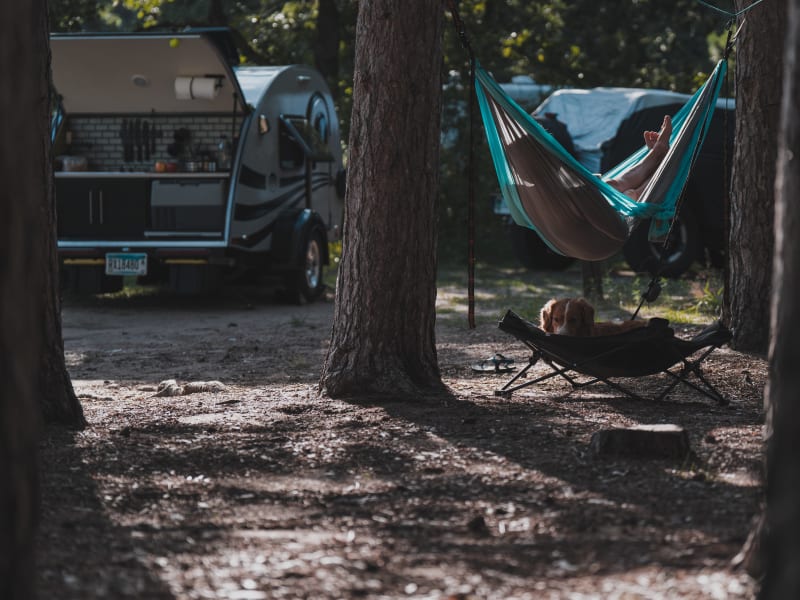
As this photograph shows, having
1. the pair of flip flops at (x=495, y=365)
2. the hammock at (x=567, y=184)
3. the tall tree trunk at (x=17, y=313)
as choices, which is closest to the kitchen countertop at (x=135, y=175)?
the pair of flip flops at (x=495, y=365)

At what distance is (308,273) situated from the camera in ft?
41.3

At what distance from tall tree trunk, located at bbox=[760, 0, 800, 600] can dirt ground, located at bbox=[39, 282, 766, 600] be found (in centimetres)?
46

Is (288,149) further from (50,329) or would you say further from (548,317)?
(50,329)

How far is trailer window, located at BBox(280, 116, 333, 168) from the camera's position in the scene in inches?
483

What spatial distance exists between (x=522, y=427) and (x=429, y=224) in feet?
4.26

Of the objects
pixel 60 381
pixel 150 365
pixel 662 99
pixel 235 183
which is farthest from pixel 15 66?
pixel 662 99

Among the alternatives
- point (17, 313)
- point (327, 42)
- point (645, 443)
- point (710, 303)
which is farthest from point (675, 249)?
point (17, 313)

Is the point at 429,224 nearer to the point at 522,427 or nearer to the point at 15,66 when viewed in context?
the point at 522,427

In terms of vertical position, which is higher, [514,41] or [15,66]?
[514,41]

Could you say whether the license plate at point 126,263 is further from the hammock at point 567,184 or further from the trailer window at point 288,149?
the hammock at point 567,184

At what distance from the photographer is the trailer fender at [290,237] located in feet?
39.5

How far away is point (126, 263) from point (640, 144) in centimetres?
550

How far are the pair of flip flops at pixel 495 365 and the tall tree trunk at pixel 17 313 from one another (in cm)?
491

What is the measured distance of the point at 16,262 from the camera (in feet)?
9.50
